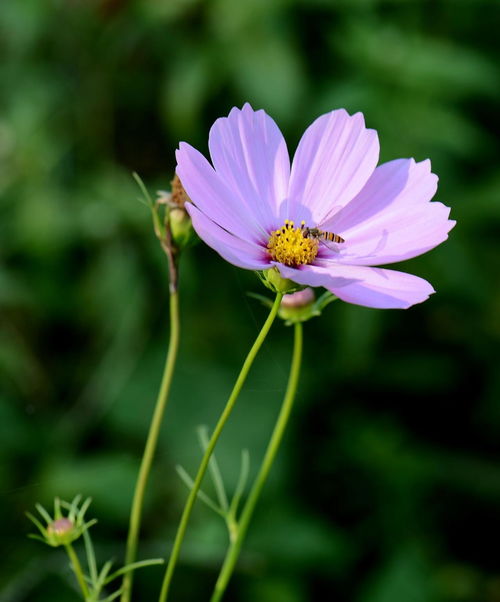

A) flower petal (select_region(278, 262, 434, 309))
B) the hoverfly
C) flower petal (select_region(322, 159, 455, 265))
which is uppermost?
flower petal (select_region(322, 159, 455, 265))

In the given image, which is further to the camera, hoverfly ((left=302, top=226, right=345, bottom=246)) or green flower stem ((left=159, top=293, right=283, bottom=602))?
hoverfly ((left=302, top=226, right=345, bottom=246))

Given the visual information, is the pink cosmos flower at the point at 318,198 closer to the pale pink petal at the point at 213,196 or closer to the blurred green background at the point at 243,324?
the pale pink petal at the point at 213,196

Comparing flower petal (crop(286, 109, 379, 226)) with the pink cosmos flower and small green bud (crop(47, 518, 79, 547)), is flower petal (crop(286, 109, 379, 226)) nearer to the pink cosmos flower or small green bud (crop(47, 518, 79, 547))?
the pink cosmos flower

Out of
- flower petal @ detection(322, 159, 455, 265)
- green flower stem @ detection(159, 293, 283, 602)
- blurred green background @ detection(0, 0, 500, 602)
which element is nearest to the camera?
green flower stem @ detection(159, 293, 283, 602)

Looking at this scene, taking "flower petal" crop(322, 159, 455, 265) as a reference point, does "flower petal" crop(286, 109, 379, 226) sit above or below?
above

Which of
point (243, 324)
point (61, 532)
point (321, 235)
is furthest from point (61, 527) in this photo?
point (243, 324)

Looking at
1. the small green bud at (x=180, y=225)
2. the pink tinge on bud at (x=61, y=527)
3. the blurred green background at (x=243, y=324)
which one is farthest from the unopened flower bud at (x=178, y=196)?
the blurred green background at (x=243, y=324)

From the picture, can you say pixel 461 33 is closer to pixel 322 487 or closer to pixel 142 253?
pixel 142 253

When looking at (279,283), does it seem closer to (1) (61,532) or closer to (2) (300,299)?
(2) (300,299)

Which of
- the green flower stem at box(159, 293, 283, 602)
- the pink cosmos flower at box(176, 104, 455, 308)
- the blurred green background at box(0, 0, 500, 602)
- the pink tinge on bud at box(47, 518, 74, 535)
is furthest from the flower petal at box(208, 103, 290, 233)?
the blurred green background at box(0, 0, 500, 602)
